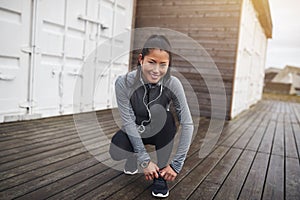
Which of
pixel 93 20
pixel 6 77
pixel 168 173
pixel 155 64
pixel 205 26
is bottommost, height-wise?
pixel 168 173

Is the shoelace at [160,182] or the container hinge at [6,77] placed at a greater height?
the container hinge at [6,77]

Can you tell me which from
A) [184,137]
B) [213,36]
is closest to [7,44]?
[184,137]

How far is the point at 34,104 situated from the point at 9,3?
1122mm

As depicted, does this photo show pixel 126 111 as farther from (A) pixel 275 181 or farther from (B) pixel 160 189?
(A) pixel 275 181

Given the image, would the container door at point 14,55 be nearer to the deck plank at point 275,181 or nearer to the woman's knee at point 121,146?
the woman's knee at point 121,146

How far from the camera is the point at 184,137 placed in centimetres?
142

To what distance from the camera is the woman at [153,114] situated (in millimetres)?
1393

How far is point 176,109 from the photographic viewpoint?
1.52m

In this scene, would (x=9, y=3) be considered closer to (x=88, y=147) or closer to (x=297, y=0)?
(x=88, y=147)

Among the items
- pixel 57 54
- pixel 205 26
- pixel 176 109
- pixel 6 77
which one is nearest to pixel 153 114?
pixel 176 109

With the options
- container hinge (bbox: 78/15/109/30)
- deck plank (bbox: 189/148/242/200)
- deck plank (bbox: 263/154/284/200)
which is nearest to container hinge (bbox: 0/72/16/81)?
container hinge (bbox: 78/15/109/30)

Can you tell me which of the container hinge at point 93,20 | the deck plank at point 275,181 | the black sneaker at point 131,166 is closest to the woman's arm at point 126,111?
the black sneaker at point 131,166

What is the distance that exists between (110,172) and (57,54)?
2111mm

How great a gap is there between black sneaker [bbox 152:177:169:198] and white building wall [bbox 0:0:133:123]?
2.06 metres
